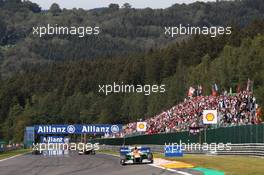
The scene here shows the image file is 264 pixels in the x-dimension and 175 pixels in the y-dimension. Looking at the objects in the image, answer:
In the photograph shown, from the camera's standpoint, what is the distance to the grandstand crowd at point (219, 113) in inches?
2047

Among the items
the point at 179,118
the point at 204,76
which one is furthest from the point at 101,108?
the point at 179,118

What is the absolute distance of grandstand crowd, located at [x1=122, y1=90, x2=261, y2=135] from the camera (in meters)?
52.0

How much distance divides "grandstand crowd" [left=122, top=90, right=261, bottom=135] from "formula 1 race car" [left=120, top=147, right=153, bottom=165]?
13.6m

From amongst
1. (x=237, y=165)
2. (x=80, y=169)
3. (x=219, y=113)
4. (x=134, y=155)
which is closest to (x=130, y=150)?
(x=134, y=155)

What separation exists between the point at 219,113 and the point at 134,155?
2428 centimetres

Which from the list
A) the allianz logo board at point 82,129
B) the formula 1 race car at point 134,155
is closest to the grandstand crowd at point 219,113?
the formula 1 race car at point 134,155

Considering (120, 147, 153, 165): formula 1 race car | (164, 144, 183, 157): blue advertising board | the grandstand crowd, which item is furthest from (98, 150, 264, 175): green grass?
the grandstand crowd

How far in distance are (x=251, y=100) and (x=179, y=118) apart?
1387 centimetres

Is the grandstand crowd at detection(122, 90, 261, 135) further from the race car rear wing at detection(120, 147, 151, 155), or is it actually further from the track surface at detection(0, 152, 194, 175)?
the track surface at detection(0, 152, 194, 175)

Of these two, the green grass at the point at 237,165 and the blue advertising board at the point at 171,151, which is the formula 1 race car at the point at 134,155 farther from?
the blue advertising board at the point at 171,151

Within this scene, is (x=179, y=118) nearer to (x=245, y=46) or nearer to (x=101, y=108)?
(x=245, y=46)

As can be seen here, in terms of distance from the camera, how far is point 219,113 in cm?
5600

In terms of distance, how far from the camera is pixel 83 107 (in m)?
198

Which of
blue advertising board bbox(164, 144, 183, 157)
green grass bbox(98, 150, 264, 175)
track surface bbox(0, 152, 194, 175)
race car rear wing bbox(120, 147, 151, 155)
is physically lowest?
track surface bbox(0, 152, 194, 175)
